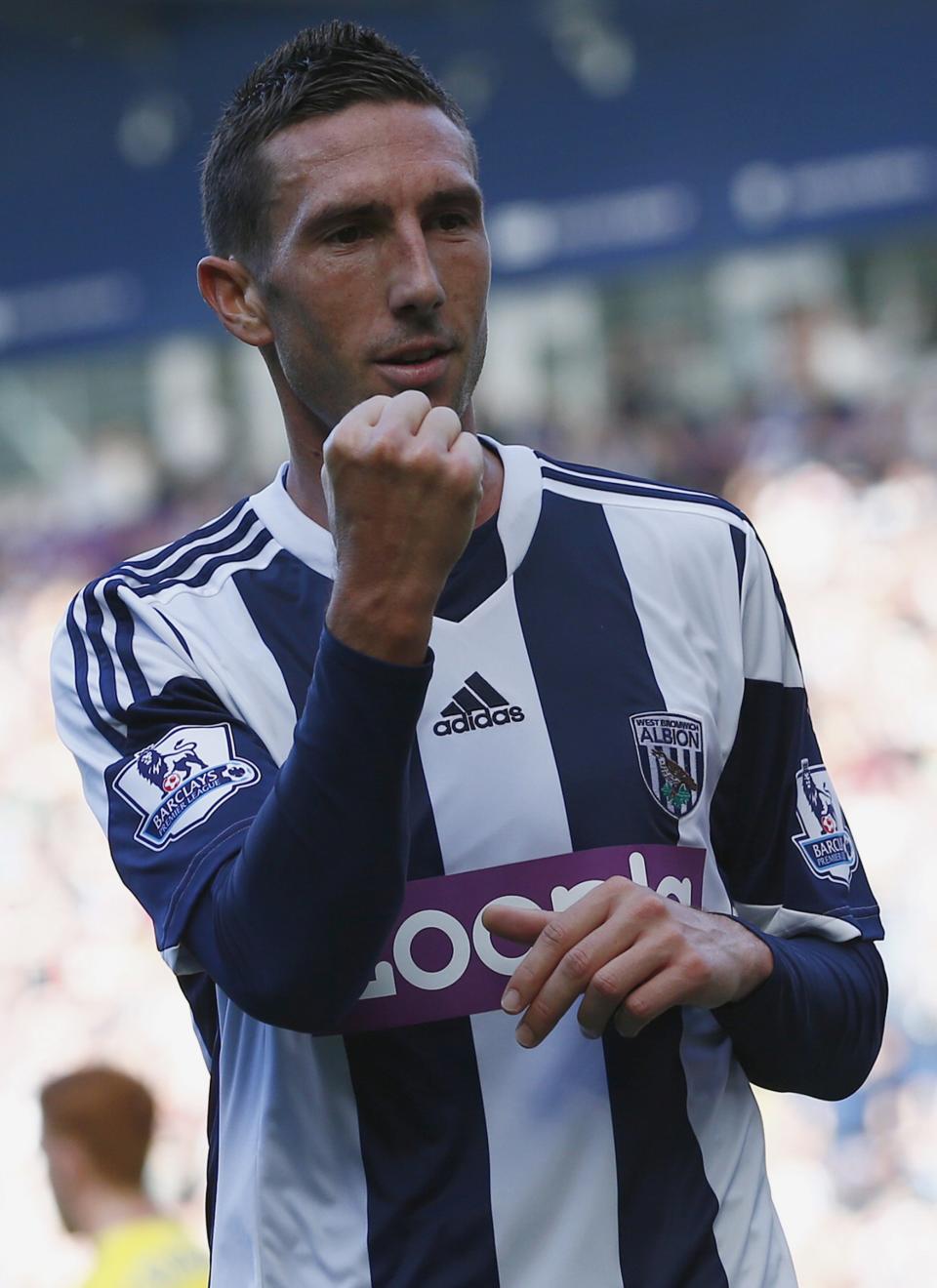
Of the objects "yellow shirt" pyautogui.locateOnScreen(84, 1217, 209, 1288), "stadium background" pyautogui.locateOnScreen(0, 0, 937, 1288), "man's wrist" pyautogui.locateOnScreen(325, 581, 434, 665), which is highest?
"stadium background" pyautogui.locateOnScreen(0, 0, 937, 1288)

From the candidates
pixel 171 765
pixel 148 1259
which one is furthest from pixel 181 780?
pixel 148 1259

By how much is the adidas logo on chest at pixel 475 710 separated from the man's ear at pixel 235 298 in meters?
0.40

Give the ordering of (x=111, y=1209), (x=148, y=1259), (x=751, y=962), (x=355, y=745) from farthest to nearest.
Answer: (x=111, y=1209), (x=148, y=1259), (x=751, y=962), (x=355, y=745)

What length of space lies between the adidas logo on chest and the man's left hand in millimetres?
262

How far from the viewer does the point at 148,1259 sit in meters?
2.89

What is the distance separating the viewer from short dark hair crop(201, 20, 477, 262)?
167 centimetres

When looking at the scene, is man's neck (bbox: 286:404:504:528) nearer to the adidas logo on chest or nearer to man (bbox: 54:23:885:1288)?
man (bbox: 54:23:885:1288)

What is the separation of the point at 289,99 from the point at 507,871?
74 centimetres

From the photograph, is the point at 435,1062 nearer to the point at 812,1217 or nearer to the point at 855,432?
the point at 812,1217

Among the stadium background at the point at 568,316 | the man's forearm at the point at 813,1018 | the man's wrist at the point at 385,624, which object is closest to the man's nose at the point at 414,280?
the man's wrist at the point at 385,624

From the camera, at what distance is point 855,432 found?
399 inches

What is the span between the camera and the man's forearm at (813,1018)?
1503mm

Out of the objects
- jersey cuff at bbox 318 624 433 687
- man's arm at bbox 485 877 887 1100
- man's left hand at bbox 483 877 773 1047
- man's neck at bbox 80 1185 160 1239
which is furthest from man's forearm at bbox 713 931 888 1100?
man's neck at bbox 80 1185 160 1239

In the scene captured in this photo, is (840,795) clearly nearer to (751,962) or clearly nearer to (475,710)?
(475,710)
